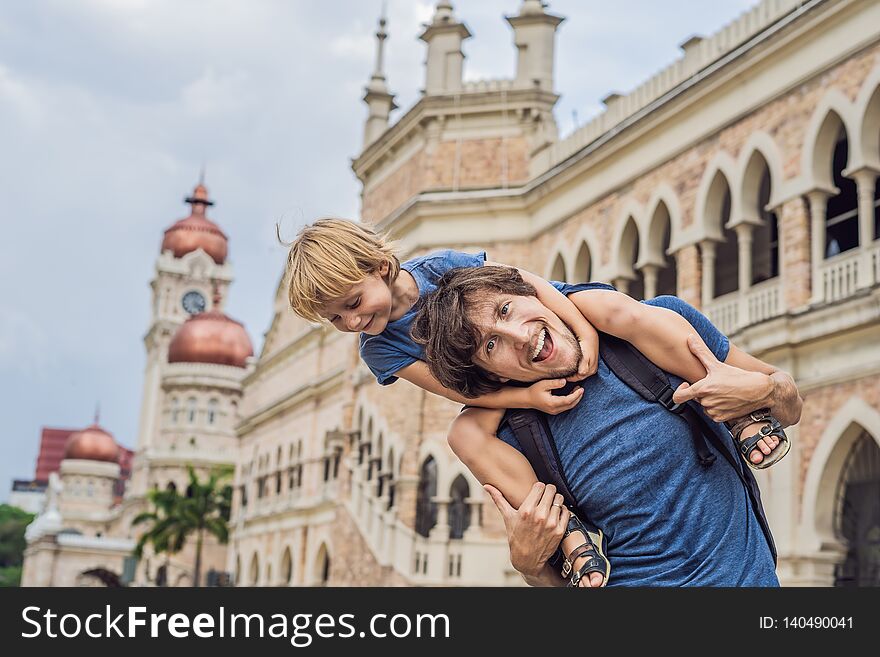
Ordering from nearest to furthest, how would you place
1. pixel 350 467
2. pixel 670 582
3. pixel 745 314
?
pixel 670 582
pixel 745 314
pixel 350 467

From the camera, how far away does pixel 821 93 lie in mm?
12875

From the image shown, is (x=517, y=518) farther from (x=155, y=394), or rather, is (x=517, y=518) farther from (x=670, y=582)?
(x=155, y=394)

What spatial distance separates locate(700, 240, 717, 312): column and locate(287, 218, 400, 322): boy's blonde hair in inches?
501

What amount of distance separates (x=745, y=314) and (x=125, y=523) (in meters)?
50.7

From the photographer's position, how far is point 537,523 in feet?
7.76

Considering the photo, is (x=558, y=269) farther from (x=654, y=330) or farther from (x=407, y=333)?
(x=654, y=330)

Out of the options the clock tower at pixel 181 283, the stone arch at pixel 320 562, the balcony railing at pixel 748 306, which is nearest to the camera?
the balcony railing at pixel 748 306

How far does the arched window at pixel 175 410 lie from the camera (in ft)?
178

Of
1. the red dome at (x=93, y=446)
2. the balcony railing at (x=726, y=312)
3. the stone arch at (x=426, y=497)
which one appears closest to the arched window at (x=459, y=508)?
the stone arch at (x=426, y=497)

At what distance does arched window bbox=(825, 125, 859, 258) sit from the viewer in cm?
1503

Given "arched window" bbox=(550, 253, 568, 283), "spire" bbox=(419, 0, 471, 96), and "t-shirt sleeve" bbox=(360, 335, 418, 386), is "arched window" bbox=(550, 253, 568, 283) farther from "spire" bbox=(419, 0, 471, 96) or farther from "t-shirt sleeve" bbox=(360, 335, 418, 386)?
"t-shirt sleeve" bbox=(360, 335, 418, 386)

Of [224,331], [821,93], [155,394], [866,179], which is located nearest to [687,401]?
[866,179]

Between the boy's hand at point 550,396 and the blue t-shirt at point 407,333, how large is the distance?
0.40m

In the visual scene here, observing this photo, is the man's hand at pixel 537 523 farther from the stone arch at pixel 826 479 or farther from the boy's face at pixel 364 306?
the stone arch at pixel 826 479
